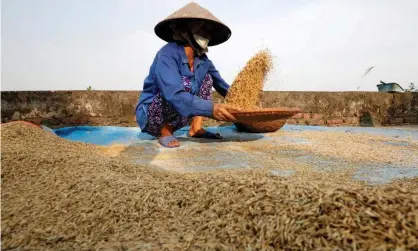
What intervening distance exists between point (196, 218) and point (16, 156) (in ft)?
4.03

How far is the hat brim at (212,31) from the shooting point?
2.81m

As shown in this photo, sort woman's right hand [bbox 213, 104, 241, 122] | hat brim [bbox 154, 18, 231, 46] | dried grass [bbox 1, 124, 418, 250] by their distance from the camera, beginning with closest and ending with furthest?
dried grass [bbox 1, 124, 418, 250] → woman's right hand [bbox 213, 104, 241, 122] → hat brim [bbox 154, 18, 231, 46]

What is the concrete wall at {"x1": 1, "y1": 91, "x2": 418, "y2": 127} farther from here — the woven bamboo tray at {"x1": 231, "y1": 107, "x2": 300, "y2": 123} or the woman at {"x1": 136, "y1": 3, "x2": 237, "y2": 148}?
the woven bamboo tray at {"x1": 231, "y1": 107, "x2": 300, "y2": 123}

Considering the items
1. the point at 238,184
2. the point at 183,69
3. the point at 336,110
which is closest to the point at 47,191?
the point at 238,184

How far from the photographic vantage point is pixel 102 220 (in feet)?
3.88

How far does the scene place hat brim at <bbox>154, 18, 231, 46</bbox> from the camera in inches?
110

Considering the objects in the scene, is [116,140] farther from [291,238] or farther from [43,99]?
[291,238]

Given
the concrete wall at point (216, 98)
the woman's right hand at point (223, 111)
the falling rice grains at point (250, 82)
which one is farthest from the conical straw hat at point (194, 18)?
the concrete wall at point (216, 98)

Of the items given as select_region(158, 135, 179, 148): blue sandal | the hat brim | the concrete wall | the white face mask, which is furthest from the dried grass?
the concrete wall

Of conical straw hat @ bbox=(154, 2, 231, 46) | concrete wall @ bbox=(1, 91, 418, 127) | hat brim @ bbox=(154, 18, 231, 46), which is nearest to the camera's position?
conical straw hat @ bbox=(154, 2, 231, 46)

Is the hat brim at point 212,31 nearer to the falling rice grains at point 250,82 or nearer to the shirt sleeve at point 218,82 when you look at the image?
the shirt sleeve at point 218,82

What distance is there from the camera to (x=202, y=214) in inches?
46.8

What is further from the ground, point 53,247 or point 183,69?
point 183,69

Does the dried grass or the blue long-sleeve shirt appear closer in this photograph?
the dried grass
